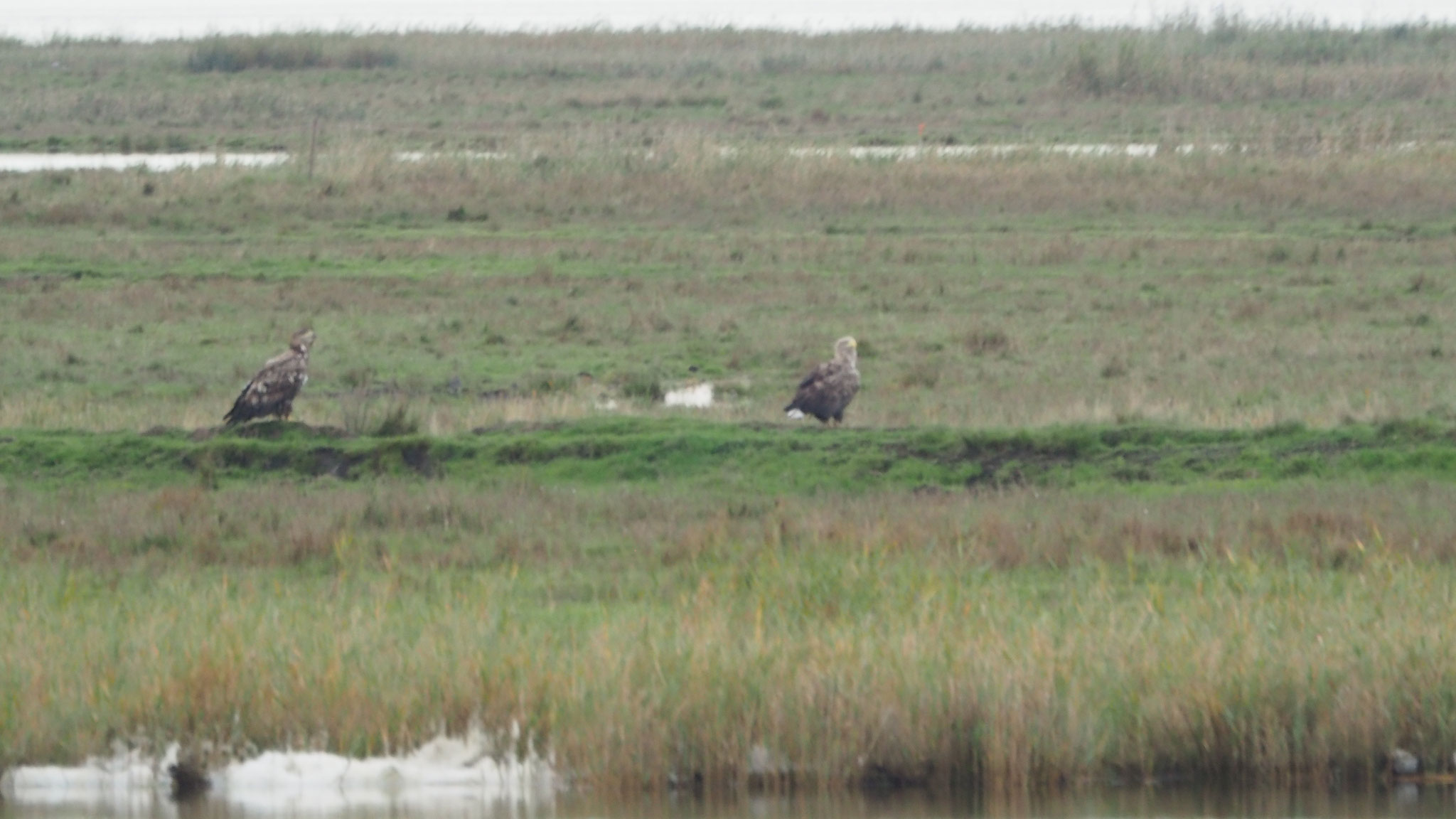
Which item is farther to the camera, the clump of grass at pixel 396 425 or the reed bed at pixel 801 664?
the clump of grass at pixel 396 425

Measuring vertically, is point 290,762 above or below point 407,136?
below

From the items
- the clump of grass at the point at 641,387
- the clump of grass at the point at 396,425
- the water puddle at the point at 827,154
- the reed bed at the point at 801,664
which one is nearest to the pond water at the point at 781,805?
the reed bed at the point at 801,664

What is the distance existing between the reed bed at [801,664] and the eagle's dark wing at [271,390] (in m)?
4.64

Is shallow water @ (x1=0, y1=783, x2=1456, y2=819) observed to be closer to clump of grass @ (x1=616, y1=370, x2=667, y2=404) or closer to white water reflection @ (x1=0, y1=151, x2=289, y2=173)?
clump of grass @ (x1=616, y1=370, x2=667, y2=404)

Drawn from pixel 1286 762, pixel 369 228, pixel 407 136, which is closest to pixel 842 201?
pixel 369 228

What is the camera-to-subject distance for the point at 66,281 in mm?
26438

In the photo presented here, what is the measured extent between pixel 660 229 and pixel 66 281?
934 centimetres

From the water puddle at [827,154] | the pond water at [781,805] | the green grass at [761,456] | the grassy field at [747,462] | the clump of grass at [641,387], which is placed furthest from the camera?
the water puddle at [827,154]

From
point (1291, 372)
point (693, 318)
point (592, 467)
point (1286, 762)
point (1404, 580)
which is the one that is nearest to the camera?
point (1286, 762)

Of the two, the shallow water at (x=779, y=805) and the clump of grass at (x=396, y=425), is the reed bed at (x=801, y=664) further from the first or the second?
the clump of grass at (x=396, y=425)

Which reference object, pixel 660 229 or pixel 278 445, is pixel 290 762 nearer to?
pixel 278 445

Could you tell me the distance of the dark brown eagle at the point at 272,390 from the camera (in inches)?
618

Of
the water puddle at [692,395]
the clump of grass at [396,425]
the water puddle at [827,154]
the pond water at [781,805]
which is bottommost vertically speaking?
the pond water at [781,805]

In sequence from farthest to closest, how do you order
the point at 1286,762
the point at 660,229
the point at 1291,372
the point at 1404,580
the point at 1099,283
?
the point at 660,229 → the point at 1099,283 → the point at 1291,372 → the point at 1404,580 → the point at 1286,762
